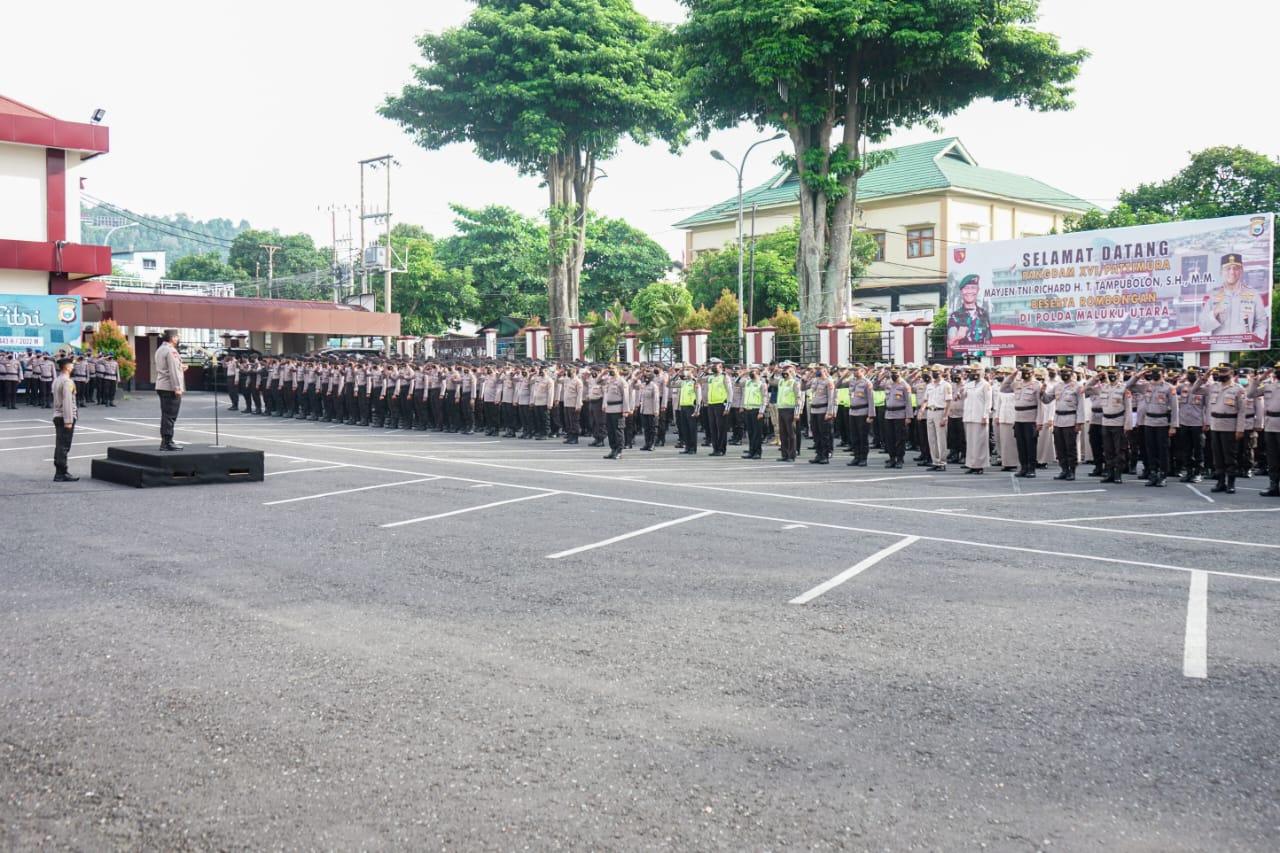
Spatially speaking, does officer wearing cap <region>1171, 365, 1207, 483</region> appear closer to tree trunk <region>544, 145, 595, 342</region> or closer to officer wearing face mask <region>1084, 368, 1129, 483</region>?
officer wearing face mask <region>1084, 368, 1129, 483</region>

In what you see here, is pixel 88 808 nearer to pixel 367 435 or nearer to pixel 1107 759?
pixel 1107 759

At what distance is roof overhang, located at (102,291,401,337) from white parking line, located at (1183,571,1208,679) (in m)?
42.4

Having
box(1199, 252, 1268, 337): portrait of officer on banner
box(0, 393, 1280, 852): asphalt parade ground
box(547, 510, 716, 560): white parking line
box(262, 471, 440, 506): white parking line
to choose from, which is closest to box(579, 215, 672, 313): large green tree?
box(1199, 252, 1268, 337): portrait of officer on banner

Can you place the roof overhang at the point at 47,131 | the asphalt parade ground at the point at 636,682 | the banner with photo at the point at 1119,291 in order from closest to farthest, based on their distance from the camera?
the asphalt parade ground at the point at 636,682, the banner with photo at the point at 1119,291, the roof overhang at the point at 47,131

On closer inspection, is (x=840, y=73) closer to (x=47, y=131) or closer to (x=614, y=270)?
(x=47, y=131)

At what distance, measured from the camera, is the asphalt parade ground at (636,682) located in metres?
3.90

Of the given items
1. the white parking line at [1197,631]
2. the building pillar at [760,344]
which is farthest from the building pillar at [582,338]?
the white parking line at [1197,631]

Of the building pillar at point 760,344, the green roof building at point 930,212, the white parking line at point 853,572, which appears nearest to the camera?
the white parking line at point 853,572

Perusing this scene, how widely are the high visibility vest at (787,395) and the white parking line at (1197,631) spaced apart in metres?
11.6

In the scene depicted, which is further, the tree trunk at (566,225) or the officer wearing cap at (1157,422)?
the tree trunk at (566,225)

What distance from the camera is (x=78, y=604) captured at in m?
7.07

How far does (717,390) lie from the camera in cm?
2109

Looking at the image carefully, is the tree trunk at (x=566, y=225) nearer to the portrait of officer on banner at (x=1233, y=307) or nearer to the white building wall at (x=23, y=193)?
the white building wall at (x=23, y=193)

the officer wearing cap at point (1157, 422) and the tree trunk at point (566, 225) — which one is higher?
the tree trunk at point (566, 225)
